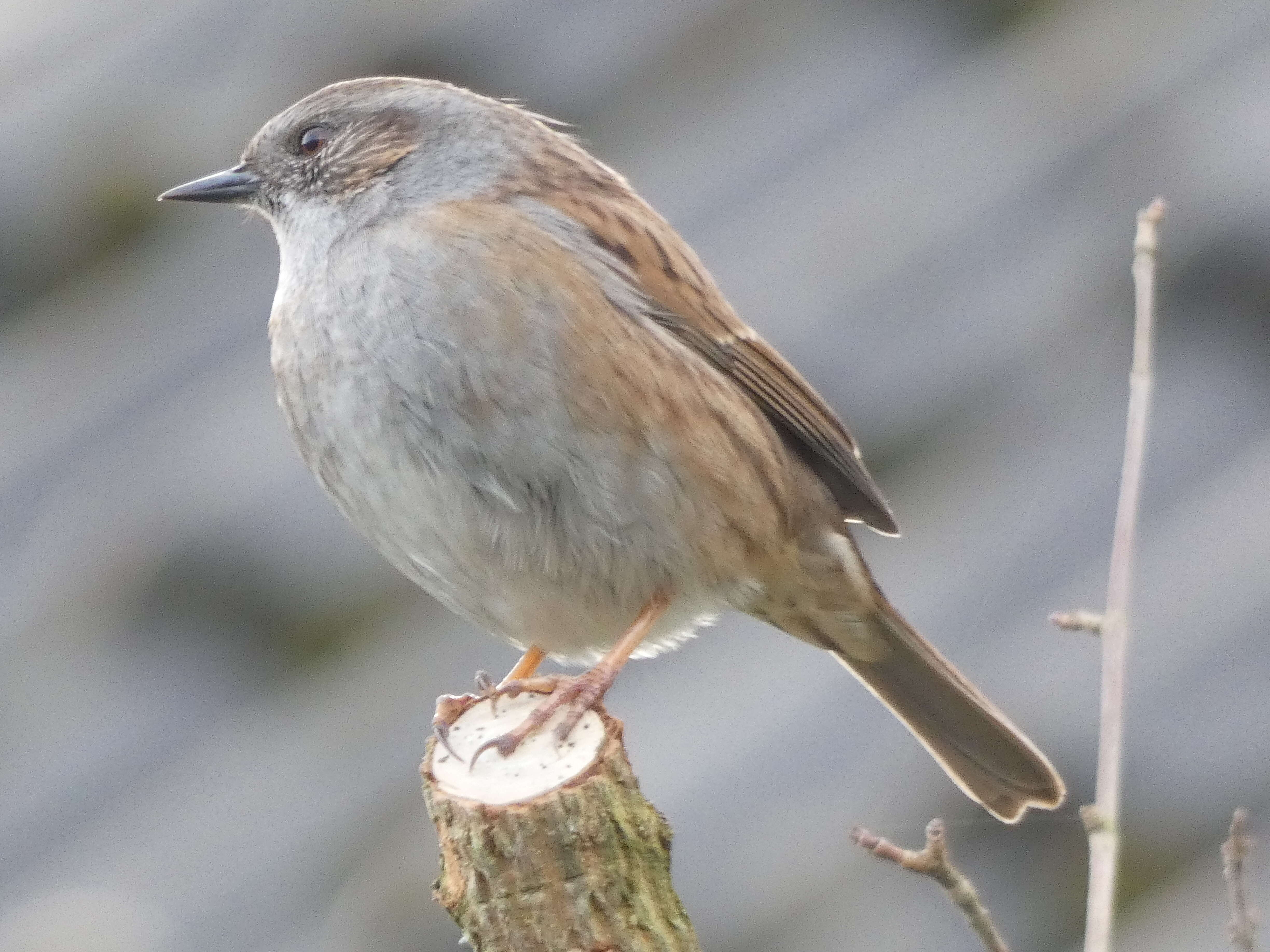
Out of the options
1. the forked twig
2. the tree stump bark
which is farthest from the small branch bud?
the tree stump bark

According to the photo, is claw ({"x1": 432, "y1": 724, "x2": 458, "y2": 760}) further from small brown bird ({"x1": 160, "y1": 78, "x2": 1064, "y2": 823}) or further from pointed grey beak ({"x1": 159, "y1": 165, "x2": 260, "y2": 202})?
pointed grey beak ({"x1": 159, "y1": 165, "x2": 260, "y2": 202})

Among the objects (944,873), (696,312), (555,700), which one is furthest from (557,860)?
(696,312)

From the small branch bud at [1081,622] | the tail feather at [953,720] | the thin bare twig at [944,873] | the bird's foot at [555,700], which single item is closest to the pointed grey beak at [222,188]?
the bird's foot at [555,700]

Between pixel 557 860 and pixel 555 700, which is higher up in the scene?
pixel 555 700

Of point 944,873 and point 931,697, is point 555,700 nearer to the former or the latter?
point 944,873

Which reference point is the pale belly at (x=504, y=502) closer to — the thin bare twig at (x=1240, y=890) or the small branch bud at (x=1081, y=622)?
the small branch bud at (x=1081, y=622)

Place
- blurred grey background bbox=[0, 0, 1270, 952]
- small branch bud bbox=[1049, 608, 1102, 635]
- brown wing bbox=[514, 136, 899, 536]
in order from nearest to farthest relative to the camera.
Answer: small branch bud bbox=[1049, 608, 1102, 635], brown wing bbox=[514, 136, 899, 536], blurred grey background bbox=[0, 0, 1270, 952]
